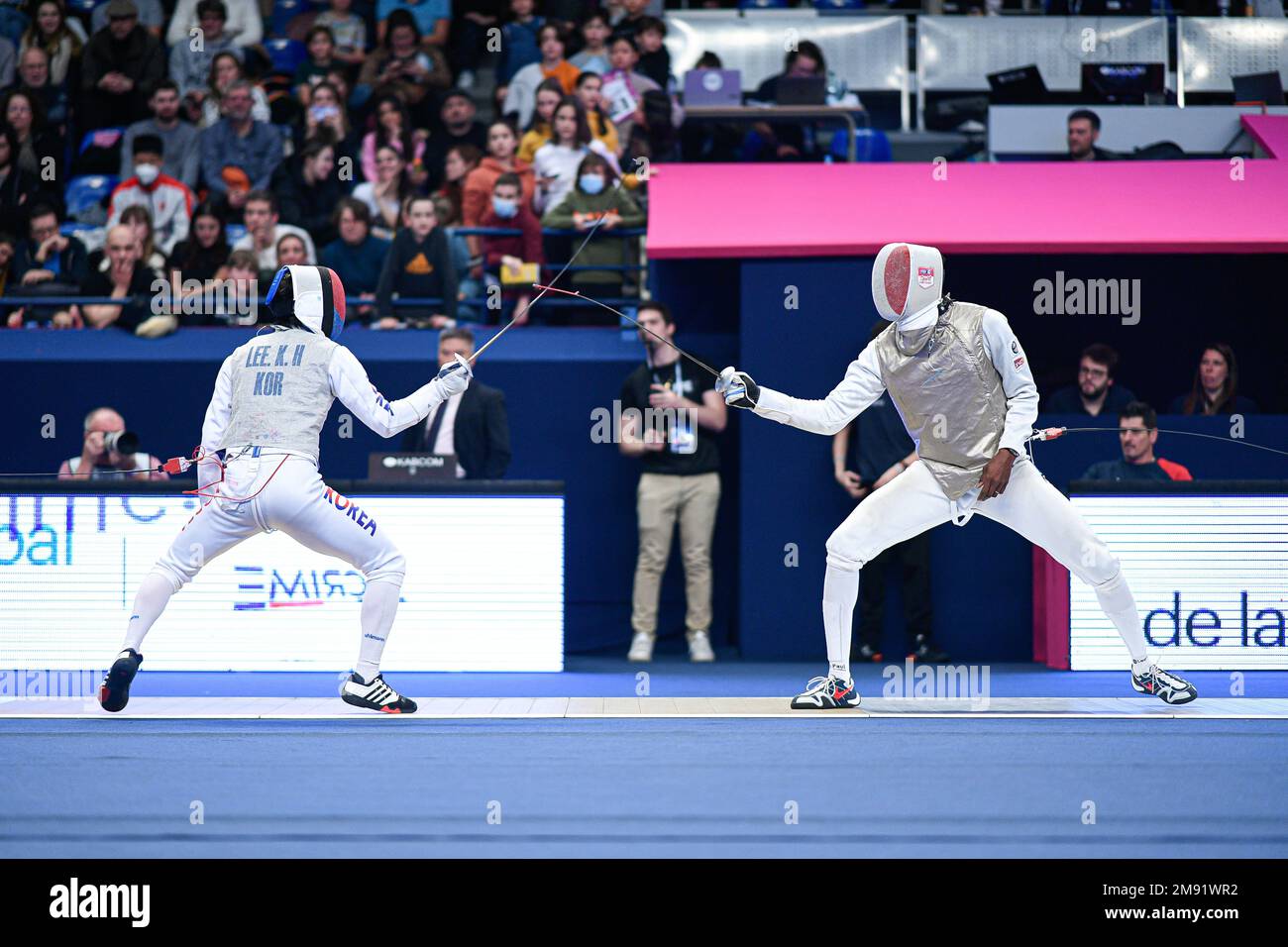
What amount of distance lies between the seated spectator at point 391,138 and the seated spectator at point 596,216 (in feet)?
4.06

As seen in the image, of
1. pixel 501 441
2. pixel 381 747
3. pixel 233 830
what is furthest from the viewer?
pixel 501 441

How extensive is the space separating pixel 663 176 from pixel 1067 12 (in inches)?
208

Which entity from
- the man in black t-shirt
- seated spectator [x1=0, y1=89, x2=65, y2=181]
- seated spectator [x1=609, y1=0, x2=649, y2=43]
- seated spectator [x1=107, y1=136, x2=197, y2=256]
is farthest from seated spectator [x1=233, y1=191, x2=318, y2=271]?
seated spectator [x1=609, y1=0, x2=649, y2=43]

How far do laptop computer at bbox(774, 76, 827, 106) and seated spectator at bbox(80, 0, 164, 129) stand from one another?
16.1 ft

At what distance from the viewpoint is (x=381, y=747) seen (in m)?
4.90

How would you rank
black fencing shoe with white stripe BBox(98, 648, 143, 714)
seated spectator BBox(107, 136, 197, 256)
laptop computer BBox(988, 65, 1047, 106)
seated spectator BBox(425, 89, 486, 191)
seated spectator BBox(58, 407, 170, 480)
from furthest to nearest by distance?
laptop computer BBox(988, 65, 1047, 106)
seated spectator BBox(425, 89, 486, 191)
seated spectator BBox(107, 136, 197, 256)
seated spectator BBox(58, 407, 170, 480)
black fencing shoe with white stripe BBox(98, 648, 143, 714)

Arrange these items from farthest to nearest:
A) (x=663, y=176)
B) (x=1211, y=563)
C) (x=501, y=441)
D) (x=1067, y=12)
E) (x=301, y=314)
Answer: (x=1067, y=12), (x=663, y=176), (x=501, y=441), (x=1211, y=563), (x=301, y=314)

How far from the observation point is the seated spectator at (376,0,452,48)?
37.0 ft

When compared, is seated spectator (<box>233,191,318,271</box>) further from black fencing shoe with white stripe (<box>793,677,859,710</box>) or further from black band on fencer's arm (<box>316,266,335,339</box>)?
black fencing shoe with white stripe (<box>793,677,859,710</box>)

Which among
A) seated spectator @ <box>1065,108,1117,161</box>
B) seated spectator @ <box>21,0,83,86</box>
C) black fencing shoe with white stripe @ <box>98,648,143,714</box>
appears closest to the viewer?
black fencing shoe with white stripe @ <box>98,648,143,714</box>

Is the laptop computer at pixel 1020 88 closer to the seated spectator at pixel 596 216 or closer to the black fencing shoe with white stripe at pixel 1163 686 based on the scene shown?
the seated spectator at pixel 596 216
